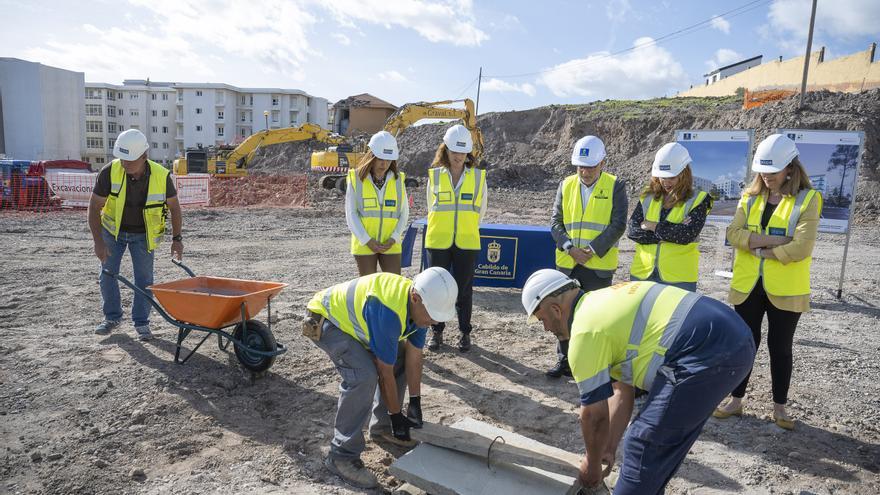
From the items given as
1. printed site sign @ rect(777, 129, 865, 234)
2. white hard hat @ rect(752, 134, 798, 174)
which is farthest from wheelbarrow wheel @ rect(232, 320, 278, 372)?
printed site sign @ rect(777, 129, 865, 234)

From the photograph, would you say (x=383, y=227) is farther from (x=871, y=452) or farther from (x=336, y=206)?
(x=336, y=206)

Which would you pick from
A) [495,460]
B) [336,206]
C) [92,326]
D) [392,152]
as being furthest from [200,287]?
[336,206]

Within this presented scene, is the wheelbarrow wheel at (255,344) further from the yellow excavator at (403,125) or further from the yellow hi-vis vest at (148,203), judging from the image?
the yellow excavator at (403,125)

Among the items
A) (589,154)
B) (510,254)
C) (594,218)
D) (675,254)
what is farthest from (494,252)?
(675,254)

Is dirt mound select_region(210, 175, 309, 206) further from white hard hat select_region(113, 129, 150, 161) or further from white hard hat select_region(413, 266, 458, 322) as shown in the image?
white hard hat select_region(413, 266, 458, 322)

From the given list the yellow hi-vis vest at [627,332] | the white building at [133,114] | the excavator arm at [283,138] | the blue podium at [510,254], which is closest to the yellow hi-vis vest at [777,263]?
the yellow hi-vis vest at [627,332]

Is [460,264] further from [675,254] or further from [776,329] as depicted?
[776,329]

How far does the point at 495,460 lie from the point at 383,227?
2461 mm

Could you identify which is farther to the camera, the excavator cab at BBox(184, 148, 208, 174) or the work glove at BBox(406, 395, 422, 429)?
the excavator cab at BBox(184, 148, 208, 174)

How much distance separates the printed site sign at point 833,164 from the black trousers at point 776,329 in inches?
172

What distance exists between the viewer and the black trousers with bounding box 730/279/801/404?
3664mm

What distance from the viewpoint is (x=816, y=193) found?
144 inches

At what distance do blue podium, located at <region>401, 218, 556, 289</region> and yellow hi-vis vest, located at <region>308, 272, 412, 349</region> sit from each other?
371 centimetres

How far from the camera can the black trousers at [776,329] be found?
366 centimetres
